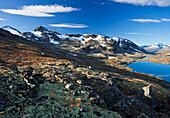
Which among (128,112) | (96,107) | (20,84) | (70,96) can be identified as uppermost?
(20,84)

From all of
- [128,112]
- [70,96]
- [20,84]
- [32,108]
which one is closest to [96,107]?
[70,96]

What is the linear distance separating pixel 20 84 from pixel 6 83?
1730mm

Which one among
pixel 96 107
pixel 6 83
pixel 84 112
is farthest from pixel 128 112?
pixel 6 83

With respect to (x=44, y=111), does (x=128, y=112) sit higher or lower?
lower

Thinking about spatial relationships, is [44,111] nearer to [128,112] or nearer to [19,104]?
[19,104]

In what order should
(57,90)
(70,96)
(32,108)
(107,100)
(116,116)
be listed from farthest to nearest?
(107,100)
(57,90)
(70,96)
(116,116)
(32,108)

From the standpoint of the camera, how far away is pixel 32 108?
11047mm

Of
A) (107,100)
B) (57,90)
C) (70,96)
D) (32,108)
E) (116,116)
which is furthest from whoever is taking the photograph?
(107,100)

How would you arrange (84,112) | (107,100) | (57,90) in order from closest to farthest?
(84,112), (57,90), (107,100)

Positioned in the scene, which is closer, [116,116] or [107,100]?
[116,116]

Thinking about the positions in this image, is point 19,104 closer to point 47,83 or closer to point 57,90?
point 57,90

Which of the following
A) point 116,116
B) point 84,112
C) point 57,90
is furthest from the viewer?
point 57,90

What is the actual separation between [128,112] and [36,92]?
1483cm

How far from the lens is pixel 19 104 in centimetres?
1111
